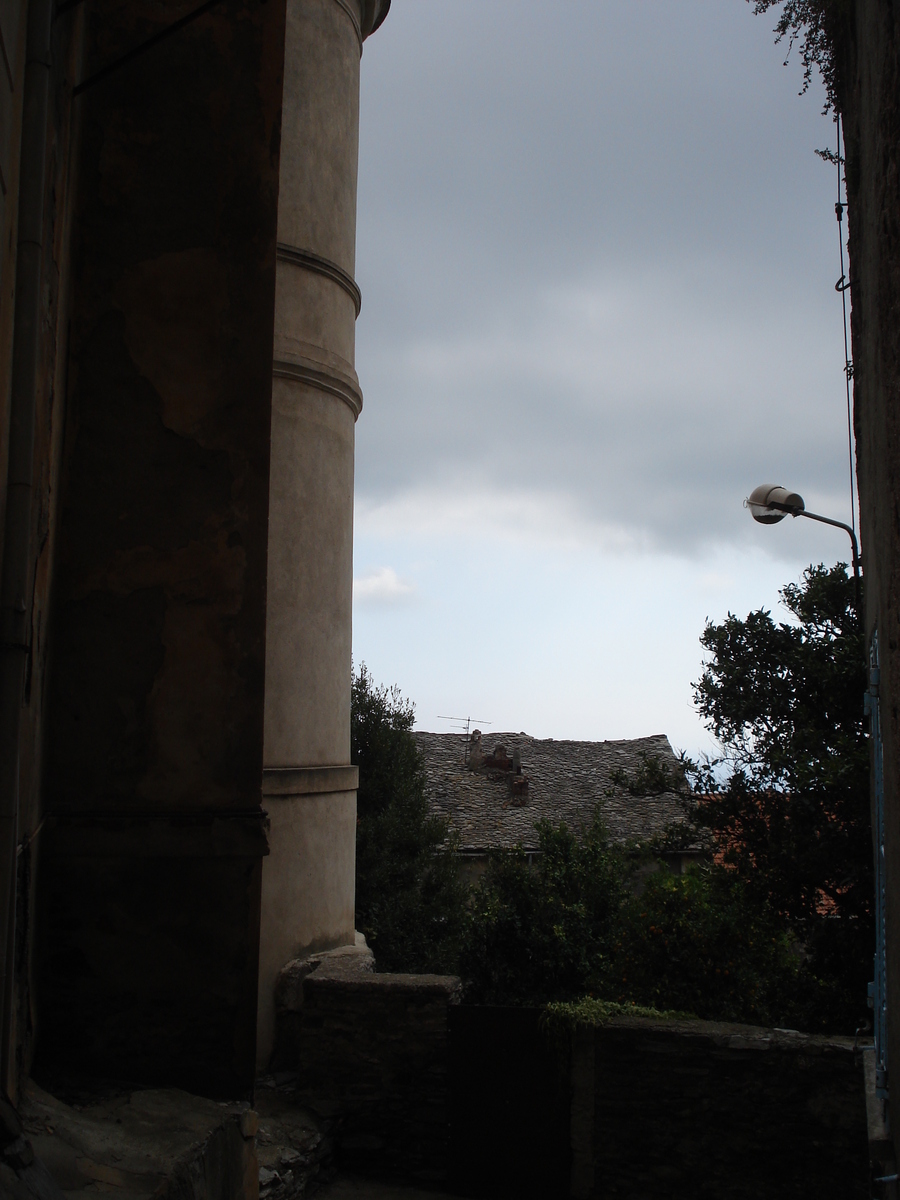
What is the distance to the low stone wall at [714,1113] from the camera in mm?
6262

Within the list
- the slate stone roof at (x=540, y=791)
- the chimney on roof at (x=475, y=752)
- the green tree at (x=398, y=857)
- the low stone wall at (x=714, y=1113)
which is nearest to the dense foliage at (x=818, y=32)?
the low stone wall at (x=714, y=1113)

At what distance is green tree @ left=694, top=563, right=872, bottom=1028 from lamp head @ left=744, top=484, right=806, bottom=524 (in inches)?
79.9

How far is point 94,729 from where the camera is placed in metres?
4.12

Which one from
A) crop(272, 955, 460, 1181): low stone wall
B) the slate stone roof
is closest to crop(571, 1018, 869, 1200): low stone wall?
crop(272, 955, 460, 1181): low stone wall

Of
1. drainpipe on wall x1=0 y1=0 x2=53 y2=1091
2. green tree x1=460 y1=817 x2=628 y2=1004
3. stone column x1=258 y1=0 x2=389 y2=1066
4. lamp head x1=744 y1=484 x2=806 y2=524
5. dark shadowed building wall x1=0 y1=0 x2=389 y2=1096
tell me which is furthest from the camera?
green tree x1=460 y1=817 x2=628 y2=1004

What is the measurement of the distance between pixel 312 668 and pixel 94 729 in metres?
3.50

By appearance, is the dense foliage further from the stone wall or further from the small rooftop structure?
the small rooftop structure

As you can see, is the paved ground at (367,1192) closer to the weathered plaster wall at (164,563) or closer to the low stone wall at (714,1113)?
the low stone wall at (714,1113)

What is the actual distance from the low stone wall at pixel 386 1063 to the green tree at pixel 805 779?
376 centimetres

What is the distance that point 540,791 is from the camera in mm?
24984

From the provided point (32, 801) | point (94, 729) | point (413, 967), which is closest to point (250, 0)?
point (94, 729)

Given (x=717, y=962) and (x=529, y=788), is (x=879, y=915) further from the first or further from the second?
(x=529, y=788)

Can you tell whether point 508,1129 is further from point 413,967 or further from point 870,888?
point 413,967

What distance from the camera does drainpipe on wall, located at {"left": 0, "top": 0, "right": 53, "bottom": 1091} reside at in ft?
9.48
